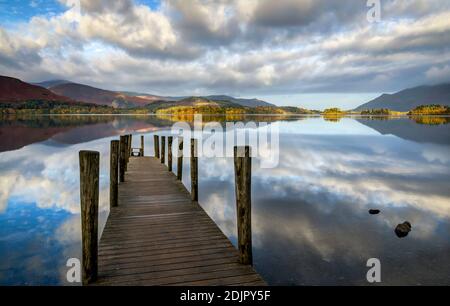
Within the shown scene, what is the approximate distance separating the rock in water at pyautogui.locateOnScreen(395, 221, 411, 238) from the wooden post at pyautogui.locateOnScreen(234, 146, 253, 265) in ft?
22.2

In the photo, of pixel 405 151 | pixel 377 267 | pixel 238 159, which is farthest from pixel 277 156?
pixel 238 159

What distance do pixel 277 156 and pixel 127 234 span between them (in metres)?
22.7

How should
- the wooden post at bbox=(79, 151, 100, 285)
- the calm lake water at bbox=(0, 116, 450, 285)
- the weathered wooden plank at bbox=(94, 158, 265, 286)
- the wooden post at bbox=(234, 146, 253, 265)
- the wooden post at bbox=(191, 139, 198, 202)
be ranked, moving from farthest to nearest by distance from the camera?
the wooden post at bbox=(191, 139, 198, 202)
the calm lake water at bbox=(0, 116, 450, 285)
the wooden post at bbox=(234, 146, 253, 265)
the weathered wooden plank at bbox=(94, 158, 265, 286)
the wooden post at bbox=(79, 151, 100, 285)

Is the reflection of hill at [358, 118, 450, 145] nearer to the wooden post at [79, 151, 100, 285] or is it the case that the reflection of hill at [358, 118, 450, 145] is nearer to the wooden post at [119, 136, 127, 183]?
the wooden post at [119, 136, 127, 183]

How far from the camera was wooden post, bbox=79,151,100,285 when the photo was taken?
530 centimetres

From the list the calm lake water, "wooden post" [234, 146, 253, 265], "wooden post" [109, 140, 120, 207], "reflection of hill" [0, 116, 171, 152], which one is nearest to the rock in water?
the calm lake water

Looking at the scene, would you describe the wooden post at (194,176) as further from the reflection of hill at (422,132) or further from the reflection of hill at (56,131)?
the reflection of hill at (422,132)

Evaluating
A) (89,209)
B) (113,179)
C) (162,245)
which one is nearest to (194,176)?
(113,179)

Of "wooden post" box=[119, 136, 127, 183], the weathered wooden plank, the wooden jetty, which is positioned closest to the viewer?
the wooden jetty

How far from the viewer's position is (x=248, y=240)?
20.7ft

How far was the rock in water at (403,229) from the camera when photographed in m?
10.2

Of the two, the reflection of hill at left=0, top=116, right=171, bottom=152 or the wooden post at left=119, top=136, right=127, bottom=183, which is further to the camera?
the reflection of hill at left=0, top=116, right=171, bottom=152

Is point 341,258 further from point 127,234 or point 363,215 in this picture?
point 127,234

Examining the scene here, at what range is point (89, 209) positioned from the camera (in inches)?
215
